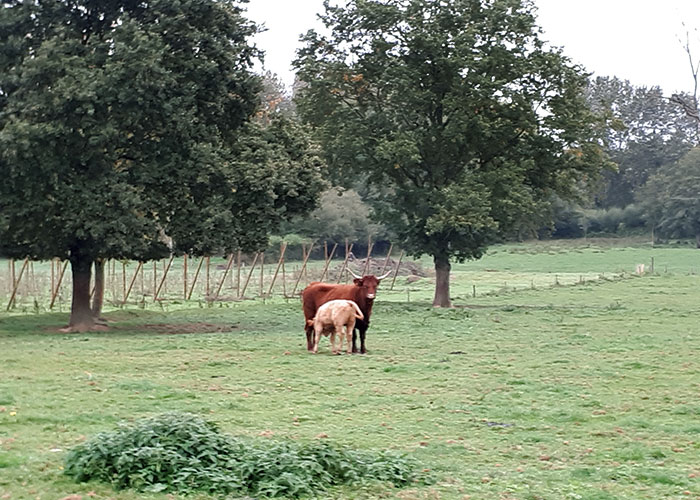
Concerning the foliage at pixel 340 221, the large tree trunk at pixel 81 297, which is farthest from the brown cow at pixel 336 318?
the foliage at pixel 340 221

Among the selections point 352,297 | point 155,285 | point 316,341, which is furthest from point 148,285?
point 316,341

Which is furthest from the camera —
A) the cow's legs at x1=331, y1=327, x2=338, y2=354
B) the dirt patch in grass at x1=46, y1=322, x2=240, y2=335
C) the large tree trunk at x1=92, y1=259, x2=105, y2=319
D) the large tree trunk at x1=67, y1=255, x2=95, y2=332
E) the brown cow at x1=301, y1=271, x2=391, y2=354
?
the large tree trunk at x1=92, y1=259, x2=105, y2=319

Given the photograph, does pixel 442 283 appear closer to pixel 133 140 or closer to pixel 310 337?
pixel 133 140

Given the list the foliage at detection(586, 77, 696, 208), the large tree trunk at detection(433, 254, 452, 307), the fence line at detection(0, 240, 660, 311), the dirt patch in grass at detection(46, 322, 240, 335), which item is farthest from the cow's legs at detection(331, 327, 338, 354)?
the foliage at detection(586, 77, 696, 208)

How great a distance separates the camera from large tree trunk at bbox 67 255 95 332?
1027 inches

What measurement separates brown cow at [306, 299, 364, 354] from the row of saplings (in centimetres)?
1010

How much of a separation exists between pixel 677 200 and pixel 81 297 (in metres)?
66.0

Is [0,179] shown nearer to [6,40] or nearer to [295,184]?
[6,40]

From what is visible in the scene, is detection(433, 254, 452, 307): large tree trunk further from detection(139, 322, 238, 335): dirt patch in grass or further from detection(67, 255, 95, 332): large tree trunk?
detection(67, 255, 95, 332): large tree trunk

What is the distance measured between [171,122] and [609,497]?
60.8ft

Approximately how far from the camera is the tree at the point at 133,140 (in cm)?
2328

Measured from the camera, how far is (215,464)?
27.3 feet

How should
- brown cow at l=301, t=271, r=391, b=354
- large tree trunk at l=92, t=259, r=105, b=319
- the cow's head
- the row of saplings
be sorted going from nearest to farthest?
the row of saplings < brown cow at l=301, t=271, r=391, b=354 < the cow's head < large tree trunk at l=92, t=259, r=105, b=319

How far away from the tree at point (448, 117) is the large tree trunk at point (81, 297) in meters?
10.9
